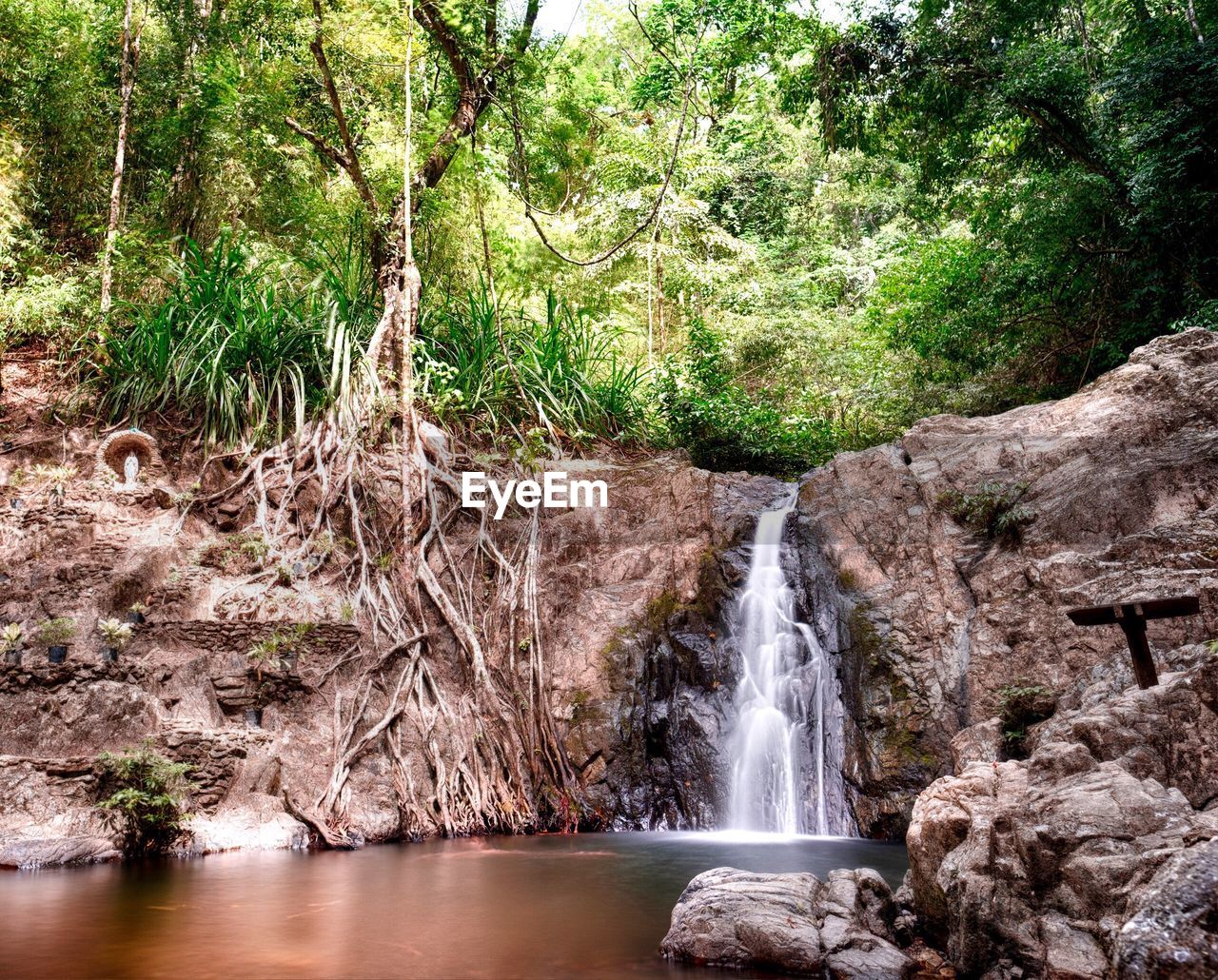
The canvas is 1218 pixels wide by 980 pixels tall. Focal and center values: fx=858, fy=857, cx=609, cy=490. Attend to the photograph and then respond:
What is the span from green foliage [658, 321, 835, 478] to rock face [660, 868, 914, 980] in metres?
6.32

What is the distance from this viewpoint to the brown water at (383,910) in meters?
3.21

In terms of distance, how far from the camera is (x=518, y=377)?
8.77 m

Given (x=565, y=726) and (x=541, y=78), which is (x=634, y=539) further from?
(x=541, y=78)

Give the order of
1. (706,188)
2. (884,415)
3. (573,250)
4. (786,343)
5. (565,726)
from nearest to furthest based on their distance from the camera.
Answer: (565,726)
(884,415)
(786,343)
(573,250)
(706,188)

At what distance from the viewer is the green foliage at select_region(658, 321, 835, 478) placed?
9.59 meters

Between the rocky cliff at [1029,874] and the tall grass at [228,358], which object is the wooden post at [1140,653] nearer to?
the rocky cliff at [1029,874]

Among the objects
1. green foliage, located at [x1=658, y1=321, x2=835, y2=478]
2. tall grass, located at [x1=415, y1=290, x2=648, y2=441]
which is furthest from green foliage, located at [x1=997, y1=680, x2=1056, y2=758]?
green foliage, located at [x1=658, y1=321, x2=835, y2=478]

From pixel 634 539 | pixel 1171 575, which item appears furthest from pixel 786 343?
pixel 1171 575

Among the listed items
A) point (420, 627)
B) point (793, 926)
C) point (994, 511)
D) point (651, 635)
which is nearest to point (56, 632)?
point (420, 627)

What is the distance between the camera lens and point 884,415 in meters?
11.6

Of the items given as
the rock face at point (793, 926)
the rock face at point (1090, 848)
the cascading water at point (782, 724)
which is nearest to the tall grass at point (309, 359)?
the cascading water at point (782, 724)

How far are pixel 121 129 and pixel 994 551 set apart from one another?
9.07m

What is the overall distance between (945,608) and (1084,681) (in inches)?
60.0

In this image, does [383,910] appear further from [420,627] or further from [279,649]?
[420,627]
